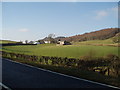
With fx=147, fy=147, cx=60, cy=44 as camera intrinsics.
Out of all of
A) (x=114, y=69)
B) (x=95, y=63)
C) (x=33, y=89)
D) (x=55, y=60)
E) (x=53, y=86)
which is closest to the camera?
(x=33, y=89)

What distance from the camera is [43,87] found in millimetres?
6730

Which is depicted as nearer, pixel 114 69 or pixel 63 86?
pixel 63 86

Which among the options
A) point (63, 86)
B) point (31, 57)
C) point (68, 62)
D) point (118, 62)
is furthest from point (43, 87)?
point (31, 57)

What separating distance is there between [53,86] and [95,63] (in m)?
9.88

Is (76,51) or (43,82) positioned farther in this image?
(76,51)

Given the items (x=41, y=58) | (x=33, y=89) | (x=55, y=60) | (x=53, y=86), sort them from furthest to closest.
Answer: (x=41, y=58)
(x=55, y=60)
(x=53, y=86)
(x=33, y=89)

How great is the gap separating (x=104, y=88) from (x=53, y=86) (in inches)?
90.7

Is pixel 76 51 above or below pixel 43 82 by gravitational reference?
below

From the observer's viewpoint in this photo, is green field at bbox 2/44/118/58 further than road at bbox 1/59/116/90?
Yes

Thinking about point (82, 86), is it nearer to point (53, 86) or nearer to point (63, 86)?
point (63, 86)

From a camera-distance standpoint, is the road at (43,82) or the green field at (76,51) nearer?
the road at (43,82)

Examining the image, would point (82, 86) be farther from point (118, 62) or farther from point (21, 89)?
point (118, 62)

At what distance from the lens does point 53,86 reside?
22.5ft

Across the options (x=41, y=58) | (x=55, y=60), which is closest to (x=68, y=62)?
(x=55, y=60)
